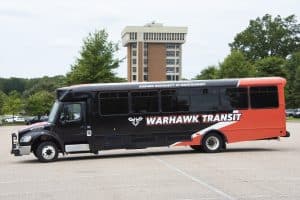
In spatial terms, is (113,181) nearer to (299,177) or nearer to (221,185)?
(221,185)

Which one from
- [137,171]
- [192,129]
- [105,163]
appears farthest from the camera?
[192,129]

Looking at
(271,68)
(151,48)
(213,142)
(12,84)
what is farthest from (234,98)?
(12,84)

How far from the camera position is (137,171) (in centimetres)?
1589

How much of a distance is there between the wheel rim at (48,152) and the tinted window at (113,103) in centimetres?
212

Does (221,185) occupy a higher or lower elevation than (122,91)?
lower

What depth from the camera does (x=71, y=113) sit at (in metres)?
20.7

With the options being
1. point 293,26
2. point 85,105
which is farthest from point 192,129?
point 293,26

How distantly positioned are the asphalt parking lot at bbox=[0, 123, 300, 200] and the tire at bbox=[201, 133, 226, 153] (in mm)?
455

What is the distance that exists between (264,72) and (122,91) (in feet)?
251

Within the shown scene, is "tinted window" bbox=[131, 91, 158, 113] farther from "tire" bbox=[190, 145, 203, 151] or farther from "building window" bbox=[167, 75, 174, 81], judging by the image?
"building window" bbox=[167, 75, 174, 81]

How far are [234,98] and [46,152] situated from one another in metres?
6.83

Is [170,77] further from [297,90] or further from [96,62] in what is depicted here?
[96,62]

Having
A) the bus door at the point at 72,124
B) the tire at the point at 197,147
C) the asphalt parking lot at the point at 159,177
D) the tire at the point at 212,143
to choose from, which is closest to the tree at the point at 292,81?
the tire at the point at 197,147

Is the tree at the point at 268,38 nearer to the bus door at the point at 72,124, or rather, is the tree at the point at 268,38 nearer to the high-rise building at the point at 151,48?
the high-rise building at the point at 151,48
